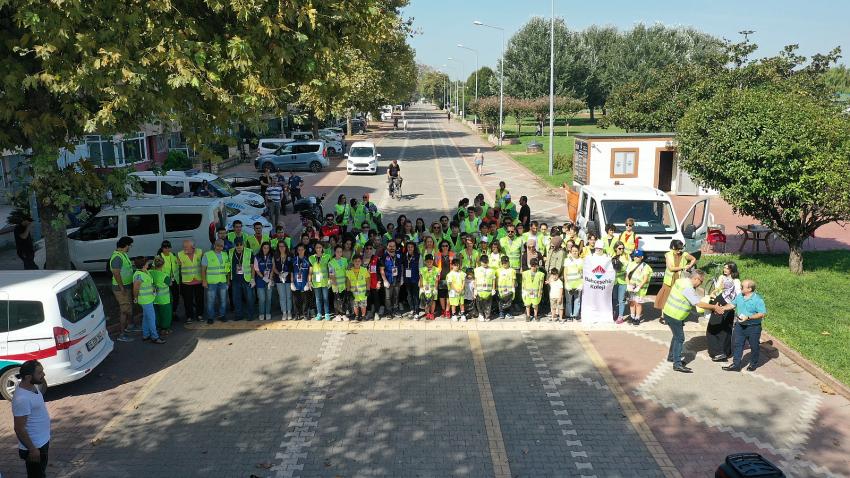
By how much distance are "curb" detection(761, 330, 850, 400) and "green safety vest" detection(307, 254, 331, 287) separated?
292 inches

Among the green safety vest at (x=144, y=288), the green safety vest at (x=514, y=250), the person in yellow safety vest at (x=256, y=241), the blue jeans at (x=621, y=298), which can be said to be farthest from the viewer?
the green safety vest at (x=514, y=250)

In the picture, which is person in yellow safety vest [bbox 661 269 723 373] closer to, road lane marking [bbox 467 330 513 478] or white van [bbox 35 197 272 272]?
road lane marking [bbox 467 330 513 478]

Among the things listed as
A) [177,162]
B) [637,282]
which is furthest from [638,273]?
[177,162]

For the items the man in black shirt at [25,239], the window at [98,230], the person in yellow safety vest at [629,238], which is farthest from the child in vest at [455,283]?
the man in black shirt at [25,239]

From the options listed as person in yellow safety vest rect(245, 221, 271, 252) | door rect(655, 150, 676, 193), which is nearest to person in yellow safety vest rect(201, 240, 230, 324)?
person in yellow safety vest rect(245, 221, 271, 252)

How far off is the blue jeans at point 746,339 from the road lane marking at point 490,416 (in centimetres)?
371

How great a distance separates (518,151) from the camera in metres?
50.2

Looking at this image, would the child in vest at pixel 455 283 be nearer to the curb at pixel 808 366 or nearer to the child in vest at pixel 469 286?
the child in vest at pixel 469 286

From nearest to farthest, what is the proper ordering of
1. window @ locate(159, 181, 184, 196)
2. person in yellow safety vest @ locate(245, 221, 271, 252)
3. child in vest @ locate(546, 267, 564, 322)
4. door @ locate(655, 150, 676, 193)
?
1. child in vest @ locate(546, 267, 564, 322)
2. person in yellow safety vest @ locate(245, 221, 271, 252)
3. window @ locate(159, 181, 184, 196)
4. door @ locate(655, 150, 676, 193)

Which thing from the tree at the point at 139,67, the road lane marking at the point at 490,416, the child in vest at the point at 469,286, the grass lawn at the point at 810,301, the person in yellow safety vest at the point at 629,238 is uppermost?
the tree at the point at 139,67

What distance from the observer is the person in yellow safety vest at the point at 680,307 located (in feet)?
31.8

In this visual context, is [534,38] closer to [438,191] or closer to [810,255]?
[438,191]

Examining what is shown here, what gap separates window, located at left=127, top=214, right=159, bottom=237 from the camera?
1429 centimetres

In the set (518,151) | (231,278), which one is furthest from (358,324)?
(518,151)
